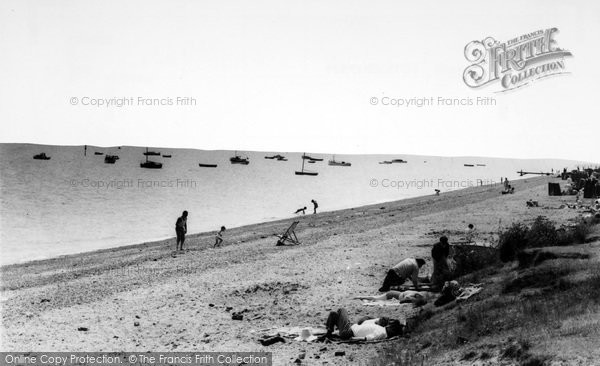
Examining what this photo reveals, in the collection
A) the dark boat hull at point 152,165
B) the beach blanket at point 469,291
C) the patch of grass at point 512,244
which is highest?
the dark boat hull at point 152,165

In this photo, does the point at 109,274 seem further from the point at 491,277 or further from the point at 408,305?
the point at 491,277

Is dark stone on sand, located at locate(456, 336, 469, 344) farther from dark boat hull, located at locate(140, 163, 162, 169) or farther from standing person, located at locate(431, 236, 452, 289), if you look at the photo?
dark boat hull, located at locate(140, 163, 162, 169)

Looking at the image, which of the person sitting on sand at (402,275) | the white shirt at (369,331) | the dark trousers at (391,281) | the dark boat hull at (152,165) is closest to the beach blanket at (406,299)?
the person sitting on sand at (402,275)

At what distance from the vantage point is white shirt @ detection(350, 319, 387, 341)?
965 cm

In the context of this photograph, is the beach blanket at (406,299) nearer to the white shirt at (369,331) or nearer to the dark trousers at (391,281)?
the dark trousers at (391,281)

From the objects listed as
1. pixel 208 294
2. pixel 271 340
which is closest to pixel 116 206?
pixel 208 294

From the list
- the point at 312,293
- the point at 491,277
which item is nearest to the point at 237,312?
the point at 312,293

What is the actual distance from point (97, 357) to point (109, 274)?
8.45 metres

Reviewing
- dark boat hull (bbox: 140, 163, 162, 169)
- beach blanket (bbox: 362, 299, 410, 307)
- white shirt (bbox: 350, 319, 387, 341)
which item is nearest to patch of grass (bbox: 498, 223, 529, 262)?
beach blanket (bbox: 362, 299, 410, 307)

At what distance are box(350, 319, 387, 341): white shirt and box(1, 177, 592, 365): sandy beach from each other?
277 millimetres

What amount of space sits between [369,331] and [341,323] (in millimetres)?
502

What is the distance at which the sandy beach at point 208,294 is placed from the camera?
10367 millimetres

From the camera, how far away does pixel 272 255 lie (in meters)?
19.4

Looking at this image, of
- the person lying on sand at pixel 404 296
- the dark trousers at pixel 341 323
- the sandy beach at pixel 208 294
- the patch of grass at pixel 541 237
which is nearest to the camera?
the dark trousers at pixel 341 323
